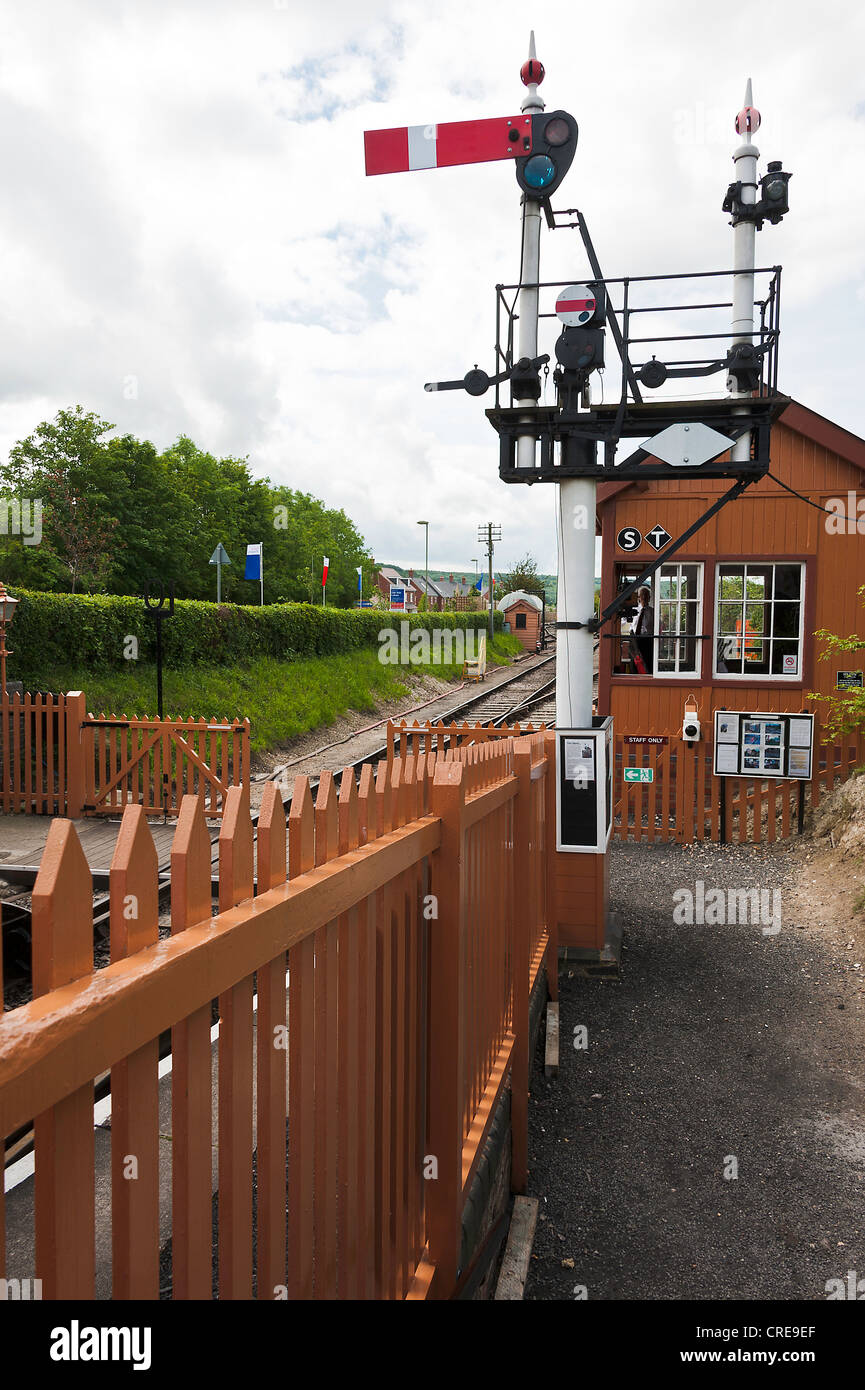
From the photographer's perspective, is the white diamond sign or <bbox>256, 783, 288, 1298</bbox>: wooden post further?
the white diamond sign

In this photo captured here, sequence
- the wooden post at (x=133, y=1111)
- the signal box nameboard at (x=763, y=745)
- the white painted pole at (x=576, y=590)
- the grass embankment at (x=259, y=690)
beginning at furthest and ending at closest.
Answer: the grass embankment at (x=259, y=690), the signal box nameboard at (x=763, y=745), the white painted pole at (x=576, y=590), the wooden post at (x=133, y=1111)

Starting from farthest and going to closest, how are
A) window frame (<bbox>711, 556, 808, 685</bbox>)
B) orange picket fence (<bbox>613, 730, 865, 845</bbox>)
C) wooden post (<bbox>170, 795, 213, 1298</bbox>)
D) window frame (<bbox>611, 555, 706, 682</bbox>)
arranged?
1. window frame (<bbox>611, 555, 706, 682</bbox>)
2. window frame (<bbox>711, 556, 808, 685</bbox>)
3. orange picket fence (<bbox>613, 730, 865, 845</bbox>)
4. wooden post (<bbox>170, 795, 213, 1298</bbox>)

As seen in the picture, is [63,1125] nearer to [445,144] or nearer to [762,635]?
[445,144]

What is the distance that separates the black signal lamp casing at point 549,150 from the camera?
617cm

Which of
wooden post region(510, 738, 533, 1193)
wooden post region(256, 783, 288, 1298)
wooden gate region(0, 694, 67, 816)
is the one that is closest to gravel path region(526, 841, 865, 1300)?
wooden post region(510, 738, 533, 1193)

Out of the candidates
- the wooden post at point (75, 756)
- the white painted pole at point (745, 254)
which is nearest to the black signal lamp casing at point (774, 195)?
the white painted pole at point (745, 254)

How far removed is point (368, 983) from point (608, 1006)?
4418mm

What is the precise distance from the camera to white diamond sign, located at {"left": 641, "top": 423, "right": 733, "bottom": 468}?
21.0 ft

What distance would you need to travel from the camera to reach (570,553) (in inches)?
260

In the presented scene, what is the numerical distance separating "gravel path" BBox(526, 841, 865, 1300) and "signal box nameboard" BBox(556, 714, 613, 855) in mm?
981

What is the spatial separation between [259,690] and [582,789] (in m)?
15.0


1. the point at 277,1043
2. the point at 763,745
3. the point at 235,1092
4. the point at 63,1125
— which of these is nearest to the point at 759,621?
the point at 763,745

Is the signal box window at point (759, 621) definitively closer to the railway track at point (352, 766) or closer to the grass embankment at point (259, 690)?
the railway track at point (352, 766)

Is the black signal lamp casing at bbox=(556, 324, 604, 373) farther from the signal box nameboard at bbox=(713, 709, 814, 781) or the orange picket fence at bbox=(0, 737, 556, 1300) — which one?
the signal box nameboard at bbox=(713, 709, 814, 781)
